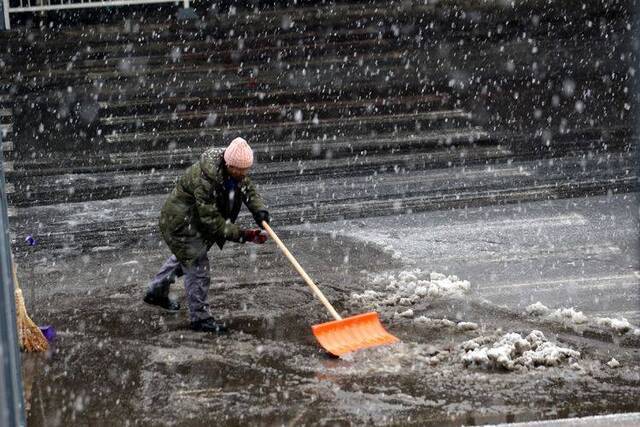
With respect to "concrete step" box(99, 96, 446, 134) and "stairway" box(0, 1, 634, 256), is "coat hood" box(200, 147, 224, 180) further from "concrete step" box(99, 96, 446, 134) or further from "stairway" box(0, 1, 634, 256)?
"concrete step" box(99, 96, 446, 134)

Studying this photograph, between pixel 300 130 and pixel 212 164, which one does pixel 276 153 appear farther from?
pixel 212 164

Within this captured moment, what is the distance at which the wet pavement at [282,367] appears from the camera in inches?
282

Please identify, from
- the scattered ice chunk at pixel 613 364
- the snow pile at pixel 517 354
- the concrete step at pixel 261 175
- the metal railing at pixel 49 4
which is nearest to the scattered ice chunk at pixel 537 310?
the snow pile at pixel 517 354

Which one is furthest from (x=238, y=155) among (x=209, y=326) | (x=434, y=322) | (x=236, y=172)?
(x=434, y=322)

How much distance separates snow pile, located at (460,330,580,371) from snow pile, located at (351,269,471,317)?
1.14 m

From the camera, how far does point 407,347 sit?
8.17 metres

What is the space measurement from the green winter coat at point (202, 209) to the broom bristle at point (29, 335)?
1.14 m

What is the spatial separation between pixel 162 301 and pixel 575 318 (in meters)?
3.17

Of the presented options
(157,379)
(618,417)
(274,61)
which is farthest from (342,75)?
(618,417)

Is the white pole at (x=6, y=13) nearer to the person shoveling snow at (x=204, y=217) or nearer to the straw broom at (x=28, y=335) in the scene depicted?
the person shoveling snow at (x=204, y=217)

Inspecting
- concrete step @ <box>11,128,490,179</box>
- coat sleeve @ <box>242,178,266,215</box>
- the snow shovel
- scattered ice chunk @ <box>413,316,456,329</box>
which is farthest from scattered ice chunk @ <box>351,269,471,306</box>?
concrete step @ <box>11,128,490,179</box>

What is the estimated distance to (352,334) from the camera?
8.12 m

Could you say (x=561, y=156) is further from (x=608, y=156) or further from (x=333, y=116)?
(x=333, y=116)

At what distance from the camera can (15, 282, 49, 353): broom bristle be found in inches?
320
